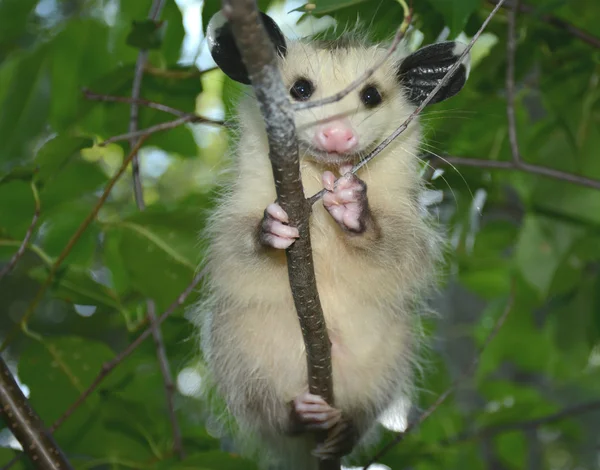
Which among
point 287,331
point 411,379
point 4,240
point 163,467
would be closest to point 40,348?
point 4,240

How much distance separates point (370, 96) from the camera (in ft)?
7.61

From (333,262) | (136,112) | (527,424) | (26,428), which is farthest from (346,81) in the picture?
(527,424)

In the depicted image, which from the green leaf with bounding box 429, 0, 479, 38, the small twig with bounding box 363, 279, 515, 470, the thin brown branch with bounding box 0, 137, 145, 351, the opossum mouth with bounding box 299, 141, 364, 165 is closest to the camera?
the green leaf with bounding box 429, 0, 479, 38

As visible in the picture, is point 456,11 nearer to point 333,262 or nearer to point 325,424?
point 333,262

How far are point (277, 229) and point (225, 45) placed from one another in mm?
584

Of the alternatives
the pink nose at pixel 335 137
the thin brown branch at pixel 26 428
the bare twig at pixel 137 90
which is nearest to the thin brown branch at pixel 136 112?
the bare twig at pixel 137 90

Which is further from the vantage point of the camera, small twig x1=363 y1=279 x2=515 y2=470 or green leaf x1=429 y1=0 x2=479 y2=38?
small twig x1=363 y1=279 x2=515 y2=470

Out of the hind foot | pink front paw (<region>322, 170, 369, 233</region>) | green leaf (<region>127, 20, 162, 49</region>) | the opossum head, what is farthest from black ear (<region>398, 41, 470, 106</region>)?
the hind foot

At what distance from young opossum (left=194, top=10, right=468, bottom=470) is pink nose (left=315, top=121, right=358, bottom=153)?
0.04 metres

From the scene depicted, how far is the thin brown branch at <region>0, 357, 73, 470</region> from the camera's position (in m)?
2.01

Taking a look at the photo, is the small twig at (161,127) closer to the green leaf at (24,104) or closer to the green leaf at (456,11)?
the green leaf at (24,104)

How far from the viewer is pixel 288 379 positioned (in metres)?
2.47

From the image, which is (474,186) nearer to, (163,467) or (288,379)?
(288,379)

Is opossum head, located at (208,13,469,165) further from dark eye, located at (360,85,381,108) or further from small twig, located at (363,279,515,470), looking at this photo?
small twig, located at (363,279,515,470)
